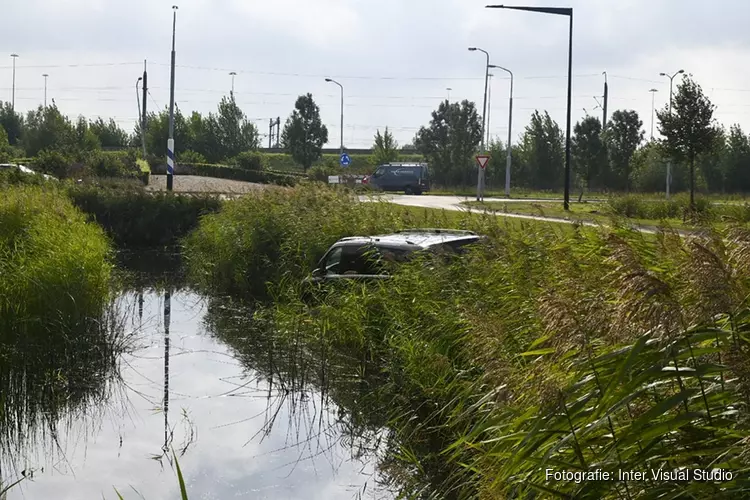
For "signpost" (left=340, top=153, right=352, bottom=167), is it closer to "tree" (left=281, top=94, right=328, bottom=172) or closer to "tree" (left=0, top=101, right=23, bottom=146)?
"tree" (left=281, top=94, right=328, bottom=172)

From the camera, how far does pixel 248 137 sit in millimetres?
86312

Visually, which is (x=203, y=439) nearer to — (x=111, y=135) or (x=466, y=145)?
(x=466, y=145)

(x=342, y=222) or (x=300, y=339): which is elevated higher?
(x=342, y=222)

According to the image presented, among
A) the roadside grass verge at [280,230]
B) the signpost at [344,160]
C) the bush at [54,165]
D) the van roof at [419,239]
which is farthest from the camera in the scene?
the signpost at [344,160]

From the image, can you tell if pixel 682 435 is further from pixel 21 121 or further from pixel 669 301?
pixel 21 121

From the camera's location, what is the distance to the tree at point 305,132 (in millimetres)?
77438

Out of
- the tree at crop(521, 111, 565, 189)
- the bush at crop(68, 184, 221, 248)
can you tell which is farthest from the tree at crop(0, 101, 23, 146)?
the bush at crop(68, 184, 221, 248)

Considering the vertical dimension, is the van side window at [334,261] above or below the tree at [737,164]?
below

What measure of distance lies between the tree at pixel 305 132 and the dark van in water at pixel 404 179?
59.3ft

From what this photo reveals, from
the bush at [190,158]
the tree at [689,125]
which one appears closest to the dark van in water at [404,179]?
the bush at [190,158]

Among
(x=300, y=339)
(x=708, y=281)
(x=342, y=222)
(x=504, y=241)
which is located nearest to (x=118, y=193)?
(x=342, y=222)

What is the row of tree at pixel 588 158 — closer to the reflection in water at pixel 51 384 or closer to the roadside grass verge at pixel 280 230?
the roadside grass verge at pixel 280 230

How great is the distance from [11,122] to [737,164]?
255 ft

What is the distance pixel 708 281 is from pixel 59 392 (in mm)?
8708
